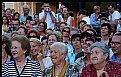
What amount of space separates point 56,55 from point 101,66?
610 millimetres

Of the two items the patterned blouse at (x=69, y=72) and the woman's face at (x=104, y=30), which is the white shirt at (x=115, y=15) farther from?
the patterned blouse at (x=69, y=72)

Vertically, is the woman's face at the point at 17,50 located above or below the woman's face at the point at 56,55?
above

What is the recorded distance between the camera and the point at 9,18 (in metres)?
10.7

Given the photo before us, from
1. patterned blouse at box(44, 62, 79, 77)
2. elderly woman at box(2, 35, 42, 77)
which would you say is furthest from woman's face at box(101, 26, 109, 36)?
elderly woman at box(2, 35, 42, 77)

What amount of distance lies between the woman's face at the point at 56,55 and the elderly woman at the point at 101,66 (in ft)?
1.25

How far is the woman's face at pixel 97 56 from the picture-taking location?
4593mm

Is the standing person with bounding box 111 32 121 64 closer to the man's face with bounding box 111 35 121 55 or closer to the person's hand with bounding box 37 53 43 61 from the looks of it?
the man's face with bounding box 111 35 121 55

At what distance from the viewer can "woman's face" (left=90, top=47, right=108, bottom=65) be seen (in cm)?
459

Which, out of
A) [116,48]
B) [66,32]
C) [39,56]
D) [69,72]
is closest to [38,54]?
[39,56]

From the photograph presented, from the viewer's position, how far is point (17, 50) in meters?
4.60

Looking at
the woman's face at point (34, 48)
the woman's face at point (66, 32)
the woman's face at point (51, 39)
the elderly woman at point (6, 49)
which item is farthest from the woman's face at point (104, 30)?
the elderly woman at point (6, 49)

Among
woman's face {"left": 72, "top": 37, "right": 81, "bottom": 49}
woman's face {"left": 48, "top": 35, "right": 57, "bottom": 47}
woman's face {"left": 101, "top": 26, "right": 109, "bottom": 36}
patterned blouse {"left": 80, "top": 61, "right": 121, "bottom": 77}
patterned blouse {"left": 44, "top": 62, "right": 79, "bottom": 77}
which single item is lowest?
patterned blouse {"left": 44, "top": 62, "right": 79, "bottom": 77}

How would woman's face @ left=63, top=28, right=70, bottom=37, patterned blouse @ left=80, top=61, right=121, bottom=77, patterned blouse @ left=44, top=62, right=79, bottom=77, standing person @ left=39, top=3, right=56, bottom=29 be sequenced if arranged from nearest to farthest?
patterned blouse @ left=80, top=61, right=121, bottom=77, patterned blouse @ left=44, top=62, right=79, bottom=77, woman's face @ left=63, top=28, right=70, bottom=37, standing person @ left=39, top=3, right=56, bottom=29

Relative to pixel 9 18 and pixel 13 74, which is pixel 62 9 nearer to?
pixel 9 18
